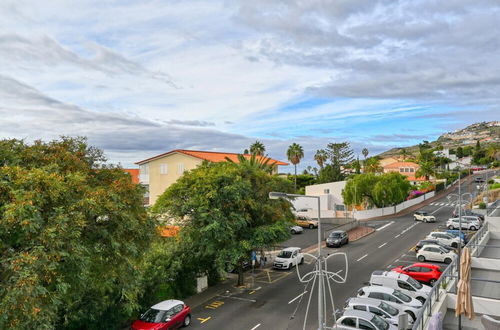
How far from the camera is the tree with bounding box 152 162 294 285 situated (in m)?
25.0

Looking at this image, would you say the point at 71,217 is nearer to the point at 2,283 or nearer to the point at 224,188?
the point at 2,283

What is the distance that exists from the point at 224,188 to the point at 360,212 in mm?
39980

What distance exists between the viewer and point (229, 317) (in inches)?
894

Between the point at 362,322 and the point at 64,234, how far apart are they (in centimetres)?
1354

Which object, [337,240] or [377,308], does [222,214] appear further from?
[337,240]

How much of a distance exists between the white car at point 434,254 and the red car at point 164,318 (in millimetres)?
22137

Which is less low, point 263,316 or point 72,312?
point 72,312

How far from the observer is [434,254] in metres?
32.5

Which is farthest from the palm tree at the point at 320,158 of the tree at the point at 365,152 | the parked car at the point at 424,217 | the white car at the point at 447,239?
the white car at the point at 447,239

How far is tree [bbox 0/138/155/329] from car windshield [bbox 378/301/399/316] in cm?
1248

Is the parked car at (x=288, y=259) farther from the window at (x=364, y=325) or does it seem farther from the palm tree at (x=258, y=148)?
the palm tree at (x=258, y=148)

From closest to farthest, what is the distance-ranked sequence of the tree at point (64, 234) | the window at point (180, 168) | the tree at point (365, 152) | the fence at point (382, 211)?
the tree at point (64, 234) < the window at point (180, 168) < the fence at point (382, 211) < the tree at point (365, 152)

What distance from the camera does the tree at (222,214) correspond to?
2498 centimetres

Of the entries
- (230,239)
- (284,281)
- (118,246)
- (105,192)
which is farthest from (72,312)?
(284,281)
